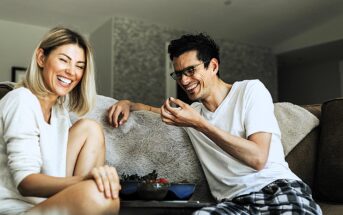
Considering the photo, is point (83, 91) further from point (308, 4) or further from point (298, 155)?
→ point (308, 4)

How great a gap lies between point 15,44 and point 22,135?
5.02m

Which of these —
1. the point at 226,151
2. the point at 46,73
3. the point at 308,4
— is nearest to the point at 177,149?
the point at 226,151

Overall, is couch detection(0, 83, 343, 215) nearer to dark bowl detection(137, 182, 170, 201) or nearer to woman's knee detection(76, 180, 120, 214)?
dark bowl detection(137, 182, 170, 201)

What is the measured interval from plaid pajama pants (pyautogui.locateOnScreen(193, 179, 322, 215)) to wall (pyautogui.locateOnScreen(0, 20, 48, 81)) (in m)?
4.91

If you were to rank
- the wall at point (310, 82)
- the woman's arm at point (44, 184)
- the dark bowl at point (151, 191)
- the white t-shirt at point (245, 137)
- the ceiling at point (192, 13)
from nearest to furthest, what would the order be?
the woman's arm at point (44, 184)
the dark bowl at point (151, 191)
the white t-shirt at point (245, 137)
the ceiling at point (192, 13)
the wall at point (310, 82)

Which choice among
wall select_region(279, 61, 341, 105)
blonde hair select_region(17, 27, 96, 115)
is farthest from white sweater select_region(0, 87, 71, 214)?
wall select_region(279, 61, 341, 105)

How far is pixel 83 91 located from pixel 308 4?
4.94 metres

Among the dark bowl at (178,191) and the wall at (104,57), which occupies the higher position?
the wall at (104,57)

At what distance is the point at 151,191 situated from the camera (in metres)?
1.22

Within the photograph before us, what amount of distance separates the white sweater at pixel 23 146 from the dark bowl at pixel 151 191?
0.89 feet

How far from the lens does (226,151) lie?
152 cm

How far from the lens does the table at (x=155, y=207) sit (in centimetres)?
105

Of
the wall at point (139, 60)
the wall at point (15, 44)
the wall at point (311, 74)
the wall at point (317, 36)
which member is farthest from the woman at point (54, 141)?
the wall at point (311, 74)

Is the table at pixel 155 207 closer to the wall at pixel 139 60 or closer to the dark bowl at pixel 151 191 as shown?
the dark bowl at pixel 151 191
